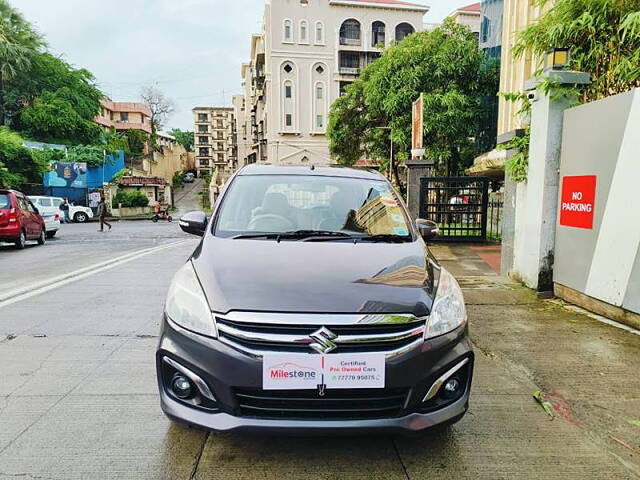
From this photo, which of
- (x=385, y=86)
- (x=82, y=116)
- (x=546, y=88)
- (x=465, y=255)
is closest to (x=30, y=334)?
(x=546, y=88)

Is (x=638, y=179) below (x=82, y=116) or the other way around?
below

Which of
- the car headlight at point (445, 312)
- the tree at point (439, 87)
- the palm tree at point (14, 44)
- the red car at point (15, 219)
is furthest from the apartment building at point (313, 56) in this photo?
the car headlight at point (445, 312)

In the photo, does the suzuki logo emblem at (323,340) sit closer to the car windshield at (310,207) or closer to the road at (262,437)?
the road at (262,437)

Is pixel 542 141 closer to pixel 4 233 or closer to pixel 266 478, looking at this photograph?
pixel 266 478

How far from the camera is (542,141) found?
5.89 metres

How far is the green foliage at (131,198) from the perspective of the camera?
3761cm

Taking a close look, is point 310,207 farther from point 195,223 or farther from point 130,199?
point 130,199

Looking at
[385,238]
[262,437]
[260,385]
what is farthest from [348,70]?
[260,385]

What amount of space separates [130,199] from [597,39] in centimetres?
3760

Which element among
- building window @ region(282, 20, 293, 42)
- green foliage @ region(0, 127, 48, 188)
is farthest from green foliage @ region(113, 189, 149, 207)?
building window @ region(282, 20, 293, 42)

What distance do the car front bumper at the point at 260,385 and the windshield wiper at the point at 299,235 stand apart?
99 cm

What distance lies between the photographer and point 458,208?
11922mm

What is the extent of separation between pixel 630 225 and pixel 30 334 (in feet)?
19.2

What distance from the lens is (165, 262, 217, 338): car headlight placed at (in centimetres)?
234
